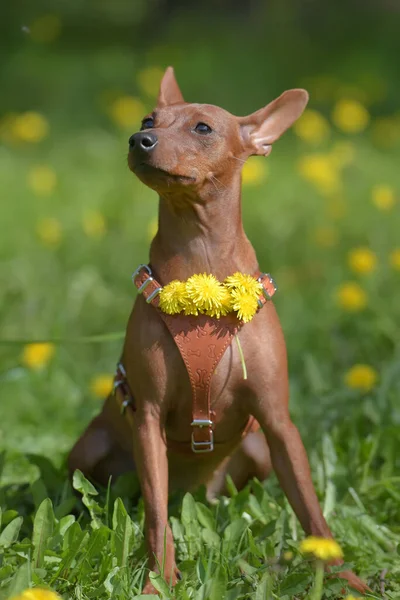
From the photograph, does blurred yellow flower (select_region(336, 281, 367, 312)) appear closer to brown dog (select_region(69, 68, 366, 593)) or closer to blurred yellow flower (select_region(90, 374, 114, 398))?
blurred yellow flower (select_region(90, 374, 114, 398))

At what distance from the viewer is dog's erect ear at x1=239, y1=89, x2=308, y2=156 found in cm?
302

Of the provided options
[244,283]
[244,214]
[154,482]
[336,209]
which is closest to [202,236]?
[244,283]

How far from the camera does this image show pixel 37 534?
9.50ft

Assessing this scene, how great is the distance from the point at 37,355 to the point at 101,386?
37 cm

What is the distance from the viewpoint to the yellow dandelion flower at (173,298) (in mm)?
2812

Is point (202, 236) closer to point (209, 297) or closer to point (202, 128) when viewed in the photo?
point (209, 297)

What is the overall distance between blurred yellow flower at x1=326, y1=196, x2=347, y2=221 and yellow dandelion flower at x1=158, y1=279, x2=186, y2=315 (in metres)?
3.44

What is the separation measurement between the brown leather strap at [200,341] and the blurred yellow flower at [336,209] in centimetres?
332

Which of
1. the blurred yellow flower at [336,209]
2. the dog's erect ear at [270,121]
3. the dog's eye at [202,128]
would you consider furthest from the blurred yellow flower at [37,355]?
the blurred yellow flower at [336,209]

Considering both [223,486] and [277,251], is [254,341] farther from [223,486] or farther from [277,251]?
[277,251]

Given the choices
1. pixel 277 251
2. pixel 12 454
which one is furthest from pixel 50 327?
pixel 277 251

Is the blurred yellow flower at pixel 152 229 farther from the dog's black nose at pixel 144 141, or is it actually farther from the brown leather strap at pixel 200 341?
the dog's black nose at pixel 144 141

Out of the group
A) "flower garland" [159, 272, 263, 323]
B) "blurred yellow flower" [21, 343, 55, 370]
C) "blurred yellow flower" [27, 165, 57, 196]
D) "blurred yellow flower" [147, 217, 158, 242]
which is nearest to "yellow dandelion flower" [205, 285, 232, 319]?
"flower garland" [159, 272, 263, 323]

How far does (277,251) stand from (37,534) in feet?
11.2
